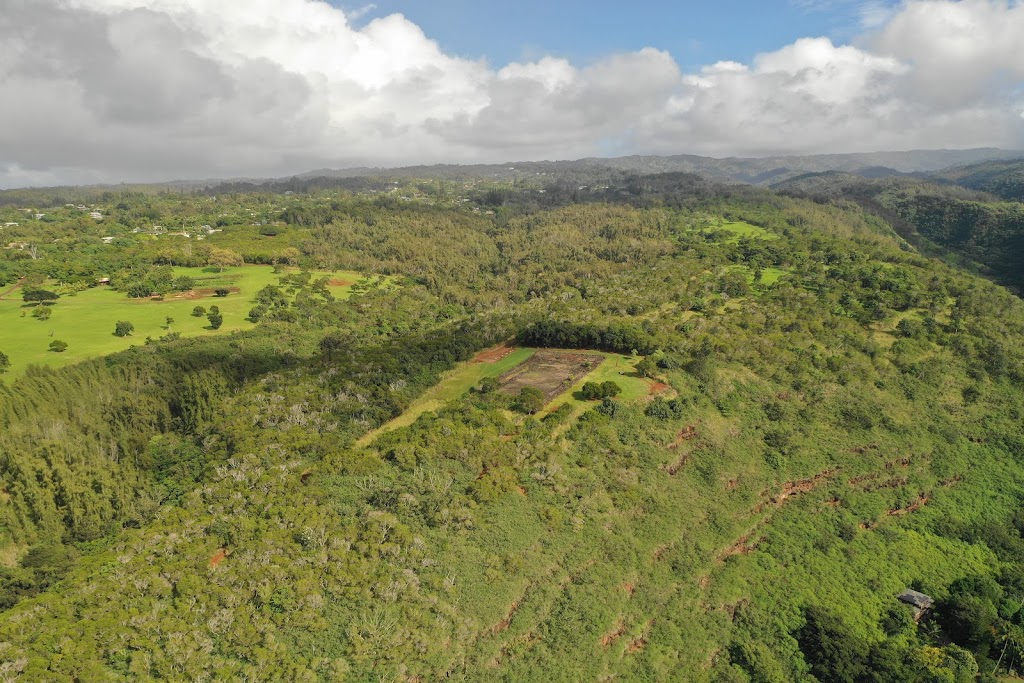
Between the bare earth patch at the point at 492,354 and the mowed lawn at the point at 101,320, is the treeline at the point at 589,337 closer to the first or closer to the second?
the bare earth patch at the point at 492,354

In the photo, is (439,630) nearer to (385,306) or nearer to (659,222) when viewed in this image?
(385,306)

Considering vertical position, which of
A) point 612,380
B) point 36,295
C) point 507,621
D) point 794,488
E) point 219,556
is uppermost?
point 36,295

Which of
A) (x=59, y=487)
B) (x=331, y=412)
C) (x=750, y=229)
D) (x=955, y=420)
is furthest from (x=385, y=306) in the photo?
(x=750, y=229)

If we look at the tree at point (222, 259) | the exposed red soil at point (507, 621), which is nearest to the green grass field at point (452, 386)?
the exposed red soil at point (507, 621)

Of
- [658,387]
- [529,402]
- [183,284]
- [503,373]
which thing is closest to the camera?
[529,402]

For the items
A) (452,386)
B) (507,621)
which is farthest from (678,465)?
(452,386)

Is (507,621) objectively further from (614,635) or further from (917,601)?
(917,601)
